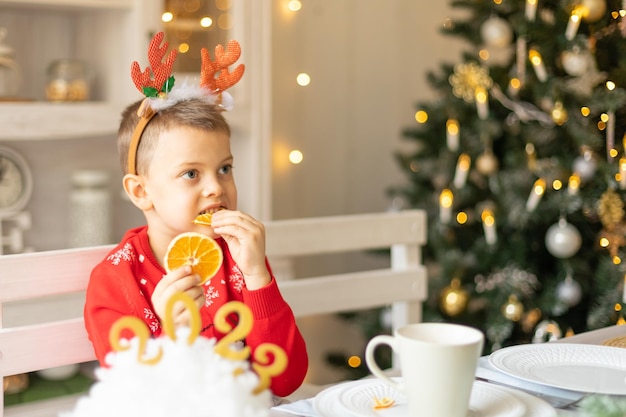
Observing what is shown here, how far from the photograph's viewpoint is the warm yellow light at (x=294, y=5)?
9.59ft

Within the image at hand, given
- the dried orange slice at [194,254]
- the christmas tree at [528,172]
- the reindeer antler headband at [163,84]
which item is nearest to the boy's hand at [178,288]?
the dried orange slice at [194,254]

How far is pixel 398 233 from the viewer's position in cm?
177

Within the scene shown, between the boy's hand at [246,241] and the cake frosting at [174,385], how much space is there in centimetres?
48

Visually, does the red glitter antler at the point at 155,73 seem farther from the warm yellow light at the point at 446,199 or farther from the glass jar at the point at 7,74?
the warm yellow light at the point at 446,199

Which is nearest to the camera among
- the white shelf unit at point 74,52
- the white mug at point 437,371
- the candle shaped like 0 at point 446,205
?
the white mug at point 437,371

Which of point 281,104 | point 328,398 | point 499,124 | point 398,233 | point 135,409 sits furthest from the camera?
point 281,104

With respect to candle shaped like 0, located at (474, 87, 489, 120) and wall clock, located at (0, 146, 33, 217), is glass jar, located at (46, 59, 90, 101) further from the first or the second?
candle shaped like 0, located at (474, 87, 489, 120)

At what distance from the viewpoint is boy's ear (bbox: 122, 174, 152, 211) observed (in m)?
1.37

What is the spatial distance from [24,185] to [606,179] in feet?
5.17

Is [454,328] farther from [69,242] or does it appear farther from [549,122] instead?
[69,242]

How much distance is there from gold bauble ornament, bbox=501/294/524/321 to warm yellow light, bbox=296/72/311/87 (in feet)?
3.38

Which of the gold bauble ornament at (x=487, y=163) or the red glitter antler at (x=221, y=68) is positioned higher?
the red glitter antler at (x=221, y=68)

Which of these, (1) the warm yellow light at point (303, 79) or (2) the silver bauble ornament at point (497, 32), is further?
(1) the warm yellow light at point (303, 79)

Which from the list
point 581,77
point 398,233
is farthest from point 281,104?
point 398,233
